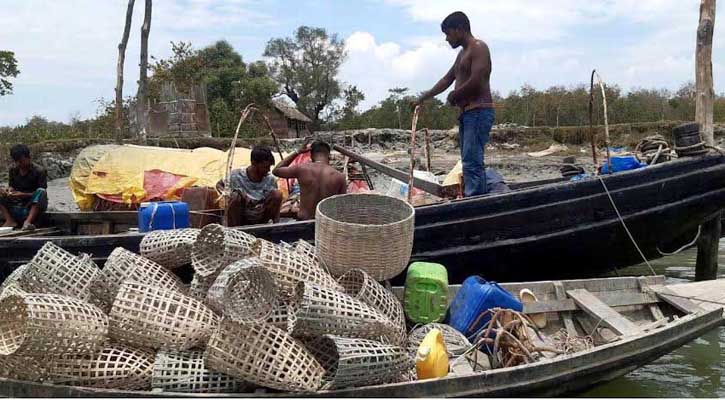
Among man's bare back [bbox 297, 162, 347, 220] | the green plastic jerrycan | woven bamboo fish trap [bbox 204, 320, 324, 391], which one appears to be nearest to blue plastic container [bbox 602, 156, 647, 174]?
man's bare back [bbox 297, 162, 347, 220]

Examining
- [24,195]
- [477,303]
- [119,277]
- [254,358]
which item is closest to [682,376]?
[477,303]

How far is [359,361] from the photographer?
3.07 meters

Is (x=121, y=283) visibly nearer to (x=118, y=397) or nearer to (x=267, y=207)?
(x=118, y=397)

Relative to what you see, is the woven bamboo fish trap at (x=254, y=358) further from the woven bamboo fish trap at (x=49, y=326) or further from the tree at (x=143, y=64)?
the tree at (x=143, y=64)

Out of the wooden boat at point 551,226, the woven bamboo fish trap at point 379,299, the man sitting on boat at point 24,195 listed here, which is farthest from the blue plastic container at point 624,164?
the man sitting on boat at point 24,195

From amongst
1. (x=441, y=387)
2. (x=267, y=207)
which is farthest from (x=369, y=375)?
(x=267, y=207)

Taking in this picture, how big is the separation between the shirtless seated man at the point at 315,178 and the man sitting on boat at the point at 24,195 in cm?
269

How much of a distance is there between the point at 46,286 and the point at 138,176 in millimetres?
3677

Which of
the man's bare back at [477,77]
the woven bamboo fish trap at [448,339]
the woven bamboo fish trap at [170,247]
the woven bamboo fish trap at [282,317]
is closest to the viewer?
the woven bamboo fish trap at [282,317]

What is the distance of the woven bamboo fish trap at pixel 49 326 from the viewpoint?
3055 millimetres

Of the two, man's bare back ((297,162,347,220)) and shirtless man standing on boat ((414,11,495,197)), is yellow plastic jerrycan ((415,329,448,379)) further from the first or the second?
shirtless man standing on boat ((414,11,495,197))

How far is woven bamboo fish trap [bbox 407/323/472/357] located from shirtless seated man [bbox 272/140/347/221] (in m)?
1.78

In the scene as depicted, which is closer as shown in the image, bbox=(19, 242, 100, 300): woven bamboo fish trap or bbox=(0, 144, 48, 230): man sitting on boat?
bbox=(19, 242, 100, 300): woven bamboo fish trap

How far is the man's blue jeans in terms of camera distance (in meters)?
5.87
